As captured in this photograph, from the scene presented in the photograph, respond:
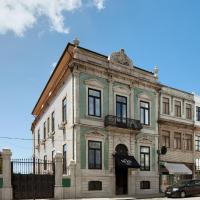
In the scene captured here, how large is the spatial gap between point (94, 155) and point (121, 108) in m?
4.99

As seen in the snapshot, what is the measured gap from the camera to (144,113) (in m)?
30.2

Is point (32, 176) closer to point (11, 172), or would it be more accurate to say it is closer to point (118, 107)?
point (11, 172)

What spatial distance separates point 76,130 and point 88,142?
148 cm

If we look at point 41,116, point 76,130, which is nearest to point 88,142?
point 76,130

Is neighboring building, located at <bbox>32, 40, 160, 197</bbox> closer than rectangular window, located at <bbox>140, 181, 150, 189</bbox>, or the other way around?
neighboring building, located at <bbox>32, 40, 160, 197</bbox>

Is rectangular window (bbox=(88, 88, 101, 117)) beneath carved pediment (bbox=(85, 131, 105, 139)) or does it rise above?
above

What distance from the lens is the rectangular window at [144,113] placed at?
2998 centimetres

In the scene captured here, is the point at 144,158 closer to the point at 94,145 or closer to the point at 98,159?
the point at 98,159

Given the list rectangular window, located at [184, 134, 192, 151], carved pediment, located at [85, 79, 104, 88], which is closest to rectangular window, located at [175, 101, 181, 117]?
rectangular window, located at [184, 134, 192, 151]

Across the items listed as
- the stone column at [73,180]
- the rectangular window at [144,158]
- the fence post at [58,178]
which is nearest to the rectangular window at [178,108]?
the rectangular window at [144,158]

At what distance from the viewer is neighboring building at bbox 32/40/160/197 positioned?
2548cm

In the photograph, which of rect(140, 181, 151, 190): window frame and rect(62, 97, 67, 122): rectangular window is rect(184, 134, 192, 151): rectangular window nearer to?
rect(140, 181, 151, 190): window frame

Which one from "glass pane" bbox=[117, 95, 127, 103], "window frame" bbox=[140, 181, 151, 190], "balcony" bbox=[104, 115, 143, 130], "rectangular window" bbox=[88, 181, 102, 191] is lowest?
"window frame" bbox=[140, 181, 151, 190]

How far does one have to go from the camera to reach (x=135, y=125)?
2825 cm
